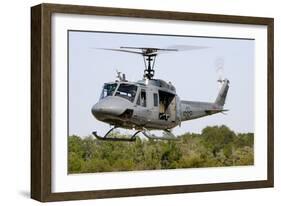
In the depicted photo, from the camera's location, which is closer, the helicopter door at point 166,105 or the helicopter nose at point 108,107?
the helicopter nose at point 108,107

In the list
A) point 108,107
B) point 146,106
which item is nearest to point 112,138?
point 108,107

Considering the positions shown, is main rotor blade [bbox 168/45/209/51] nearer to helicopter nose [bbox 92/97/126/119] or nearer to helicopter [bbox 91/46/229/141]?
helicopter [bbox 91/46/229/141]

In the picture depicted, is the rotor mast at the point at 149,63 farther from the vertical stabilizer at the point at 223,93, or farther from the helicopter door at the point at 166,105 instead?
the vertical stabilizer at the point at 223,93

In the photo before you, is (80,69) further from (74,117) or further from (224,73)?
(224,73)

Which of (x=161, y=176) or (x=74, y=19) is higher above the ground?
(x=74, y=19)

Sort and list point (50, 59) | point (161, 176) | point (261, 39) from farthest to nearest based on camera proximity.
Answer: point (261, 39) → point (161, 176) → point (50, 59)

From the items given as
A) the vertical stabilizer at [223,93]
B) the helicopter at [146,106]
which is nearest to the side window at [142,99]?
the helicopter at [146,106]

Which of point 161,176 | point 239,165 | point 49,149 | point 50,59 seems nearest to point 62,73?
point 50,59
